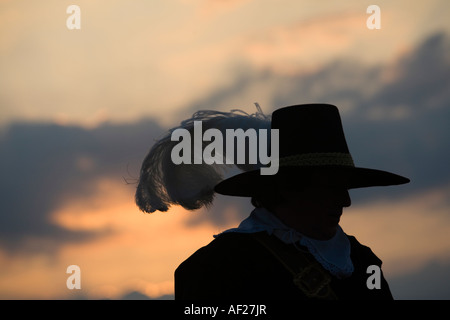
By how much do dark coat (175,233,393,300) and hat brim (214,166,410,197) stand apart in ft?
1.38

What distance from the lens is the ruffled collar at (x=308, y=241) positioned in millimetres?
5406

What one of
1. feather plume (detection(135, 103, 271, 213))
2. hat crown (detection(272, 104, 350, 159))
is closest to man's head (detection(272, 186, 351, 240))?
hat crown (detection(272, 104, 350, 159))

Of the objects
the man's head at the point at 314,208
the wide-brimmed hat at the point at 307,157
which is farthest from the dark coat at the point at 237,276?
the wide-brimmed hat at the point at 307,157

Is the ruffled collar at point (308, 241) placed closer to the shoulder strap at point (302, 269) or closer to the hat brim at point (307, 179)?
the shoulder strap at point (302, 269)

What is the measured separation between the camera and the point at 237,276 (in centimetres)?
521

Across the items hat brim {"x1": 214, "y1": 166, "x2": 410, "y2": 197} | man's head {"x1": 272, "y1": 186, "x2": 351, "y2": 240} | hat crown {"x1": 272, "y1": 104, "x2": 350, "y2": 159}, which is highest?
hat crown {"x1": 272, "y1": 104, "x2": 350, "y2": 159}

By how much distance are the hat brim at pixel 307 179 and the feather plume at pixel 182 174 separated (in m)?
0.33

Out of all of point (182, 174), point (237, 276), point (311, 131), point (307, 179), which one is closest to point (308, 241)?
point (307, 179)

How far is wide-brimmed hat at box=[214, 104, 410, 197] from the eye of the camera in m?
5.38

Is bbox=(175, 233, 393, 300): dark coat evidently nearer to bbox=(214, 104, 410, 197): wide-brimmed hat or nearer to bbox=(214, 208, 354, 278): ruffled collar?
bbox=(214, 208, 354, 278): ruffled collar
